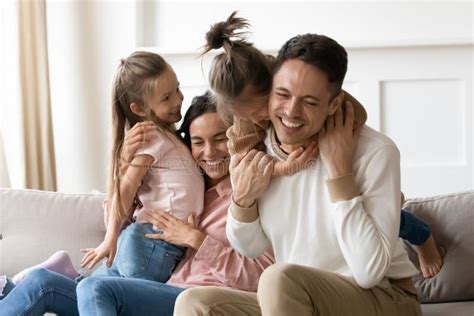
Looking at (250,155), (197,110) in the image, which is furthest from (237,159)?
(197,110)

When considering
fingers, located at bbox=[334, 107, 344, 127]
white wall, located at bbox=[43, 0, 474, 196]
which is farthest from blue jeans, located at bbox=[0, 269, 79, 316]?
white wall, located at bbox=[43, 0, 474, 196]

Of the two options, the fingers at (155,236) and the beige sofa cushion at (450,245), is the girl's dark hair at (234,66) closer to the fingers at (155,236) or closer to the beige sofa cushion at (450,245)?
the fingers at (155,236)

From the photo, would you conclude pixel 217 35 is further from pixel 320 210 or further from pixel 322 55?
pixel 320 210

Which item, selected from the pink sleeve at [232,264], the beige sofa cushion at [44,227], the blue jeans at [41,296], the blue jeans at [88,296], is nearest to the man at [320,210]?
the pink sleeve at [232,264]

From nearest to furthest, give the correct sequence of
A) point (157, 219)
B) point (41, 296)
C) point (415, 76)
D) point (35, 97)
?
point (41, 296)
point (157, 219)
point (415, 76)
point (35, 97)

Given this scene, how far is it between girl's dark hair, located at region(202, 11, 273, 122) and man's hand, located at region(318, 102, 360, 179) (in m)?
0.17

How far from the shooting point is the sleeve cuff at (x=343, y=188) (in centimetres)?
197

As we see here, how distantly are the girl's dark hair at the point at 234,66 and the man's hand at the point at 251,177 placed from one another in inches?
5.8

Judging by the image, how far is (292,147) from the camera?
6.88 ft

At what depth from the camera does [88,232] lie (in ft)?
8.80

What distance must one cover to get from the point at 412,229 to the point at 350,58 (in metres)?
1.79

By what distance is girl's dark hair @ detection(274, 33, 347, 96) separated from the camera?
1.98 m

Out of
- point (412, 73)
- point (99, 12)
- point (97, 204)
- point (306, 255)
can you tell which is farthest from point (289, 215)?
point (99, 12)

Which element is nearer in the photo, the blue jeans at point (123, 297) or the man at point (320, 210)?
the man at point (320, 210)
